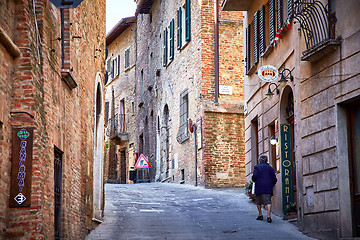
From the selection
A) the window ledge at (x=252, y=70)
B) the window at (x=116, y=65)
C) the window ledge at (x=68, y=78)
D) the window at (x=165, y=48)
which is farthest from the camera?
the window at (x=116, y=65)

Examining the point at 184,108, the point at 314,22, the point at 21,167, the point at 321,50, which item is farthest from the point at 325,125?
the point at 184,108

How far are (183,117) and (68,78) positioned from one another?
49.2ft

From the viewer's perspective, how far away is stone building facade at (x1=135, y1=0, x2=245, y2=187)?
73.9 ft

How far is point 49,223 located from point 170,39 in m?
19.3

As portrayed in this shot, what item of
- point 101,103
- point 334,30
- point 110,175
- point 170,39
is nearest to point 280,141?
point 334,30

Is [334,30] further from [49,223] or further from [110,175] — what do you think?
[110,175]

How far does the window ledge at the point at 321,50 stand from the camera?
10.7m

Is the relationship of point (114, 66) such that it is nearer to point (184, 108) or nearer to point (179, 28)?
point (179, 28)

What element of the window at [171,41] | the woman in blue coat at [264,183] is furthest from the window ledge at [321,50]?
the window at [171,41]

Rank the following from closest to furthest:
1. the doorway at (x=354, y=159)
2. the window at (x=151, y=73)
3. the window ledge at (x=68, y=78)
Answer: the doorway at (x=354, y=159) < the window ledge at (x=68, y=78) < the window at (x=151, y=73)

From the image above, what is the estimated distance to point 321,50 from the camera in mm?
10984

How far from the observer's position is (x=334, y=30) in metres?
10.9

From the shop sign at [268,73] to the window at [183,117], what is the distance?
11.3 metres

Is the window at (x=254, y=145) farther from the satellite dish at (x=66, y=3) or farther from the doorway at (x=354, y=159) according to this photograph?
the satellite dish at (x=66, y=3)
